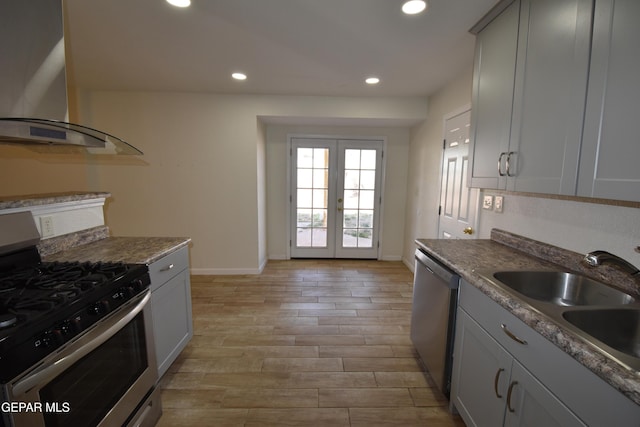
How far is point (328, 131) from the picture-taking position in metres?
4.41

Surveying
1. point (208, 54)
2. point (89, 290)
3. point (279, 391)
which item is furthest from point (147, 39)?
point (279, 391)

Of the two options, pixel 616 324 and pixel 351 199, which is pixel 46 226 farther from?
pixel 351 199

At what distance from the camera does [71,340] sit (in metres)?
1.06

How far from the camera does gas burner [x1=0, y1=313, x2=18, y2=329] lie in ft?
2.94

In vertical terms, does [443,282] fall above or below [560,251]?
below

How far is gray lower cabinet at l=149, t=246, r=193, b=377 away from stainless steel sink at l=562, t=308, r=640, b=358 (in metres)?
2.14

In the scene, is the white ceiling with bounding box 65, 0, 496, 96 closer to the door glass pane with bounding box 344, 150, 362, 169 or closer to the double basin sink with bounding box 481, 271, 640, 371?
the door glass pane with bounding box 344, 150, 362, 169

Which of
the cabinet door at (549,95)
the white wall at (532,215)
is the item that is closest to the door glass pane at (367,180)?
the white wall at (532,215)

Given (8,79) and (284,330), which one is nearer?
(8,79)

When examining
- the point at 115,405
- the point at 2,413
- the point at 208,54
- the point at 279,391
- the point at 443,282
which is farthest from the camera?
the point at 208,54

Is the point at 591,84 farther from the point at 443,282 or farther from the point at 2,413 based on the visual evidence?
the point at 2,413

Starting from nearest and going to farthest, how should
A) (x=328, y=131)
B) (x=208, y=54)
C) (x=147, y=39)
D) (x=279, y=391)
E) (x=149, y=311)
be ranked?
1. (x=149, y=311)
2. (x=279, y=391)
3. (x=147, y=39)
4. (x=208, y=54)
5. (x=328, y=131)

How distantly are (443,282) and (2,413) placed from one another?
1973 millimetres

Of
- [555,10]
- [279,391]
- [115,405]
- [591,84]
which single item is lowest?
[279,391]
